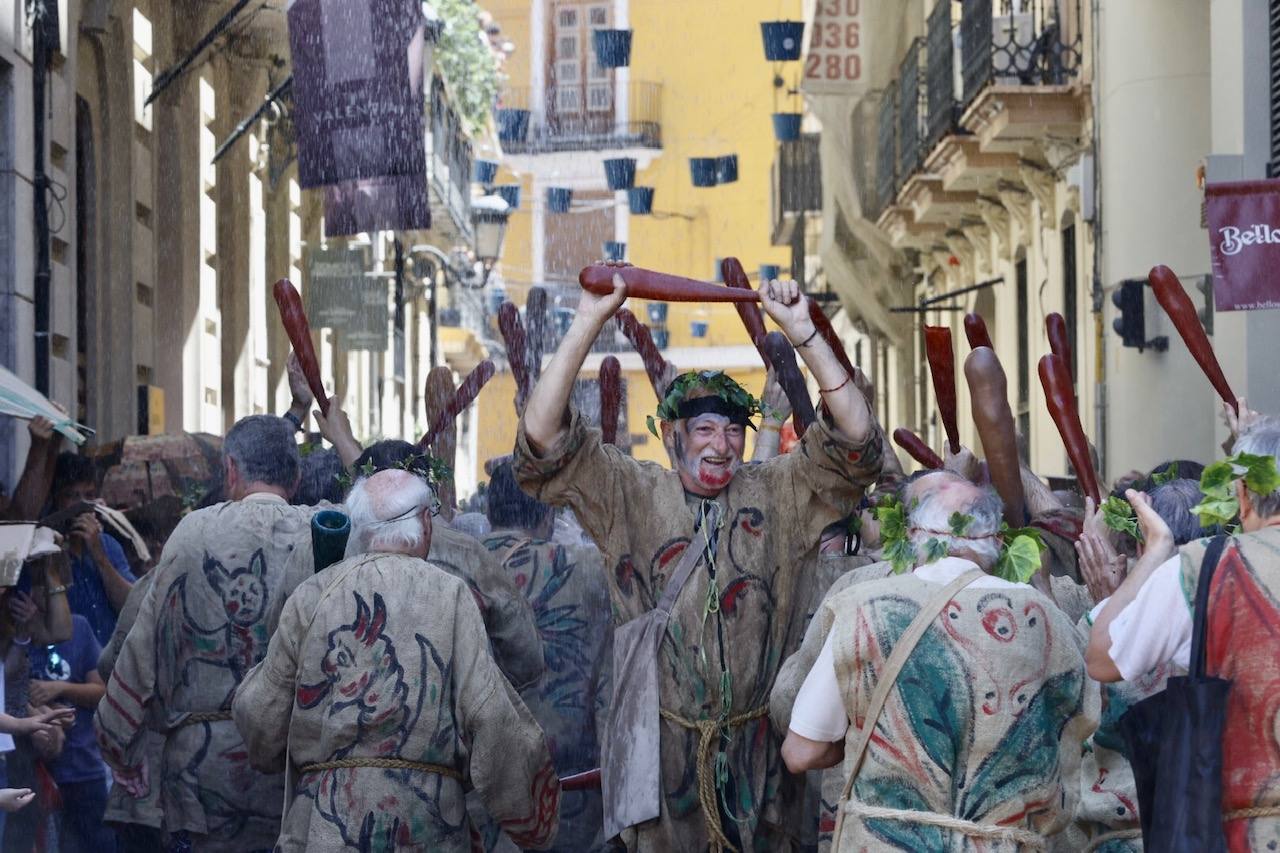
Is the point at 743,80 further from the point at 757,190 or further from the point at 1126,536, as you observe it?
the point at 1126,536

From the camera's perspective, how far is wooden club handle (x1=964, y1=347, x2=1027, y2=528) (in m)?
5.92

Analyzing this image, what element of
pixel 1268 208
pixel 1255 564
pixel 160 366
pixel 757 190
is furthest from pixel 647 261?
pixel 1255 564

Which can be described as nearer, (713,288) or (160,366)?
(713,288)

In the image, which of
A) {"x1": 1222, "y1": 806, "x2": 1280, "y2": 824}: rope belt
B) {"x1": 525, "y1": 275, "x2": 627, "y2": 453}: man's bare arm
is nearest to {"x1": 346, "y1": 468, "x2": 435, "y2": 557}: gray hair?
{"x1": 525, "y1": 275, "x2": 627, "y2": 453}: man's bare arm

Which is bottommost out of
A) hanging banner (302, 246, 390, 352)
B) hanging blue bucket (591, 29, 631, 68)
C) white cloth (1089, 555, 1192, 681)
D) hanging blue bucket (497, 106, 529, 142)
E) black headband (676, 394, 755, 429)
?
white cloth (1089, 555, 1192, 681)

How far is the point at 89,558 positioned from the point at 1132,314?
7.07 m

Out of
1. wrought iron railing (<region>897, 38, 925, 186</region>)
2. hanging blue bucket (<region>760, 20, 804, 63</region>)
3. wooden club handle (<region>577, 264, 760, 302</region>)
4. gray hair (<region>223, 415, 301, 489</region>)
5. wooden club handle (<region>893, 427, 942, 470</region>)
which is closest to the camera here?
wooden club handle (<region>577, 264, 760, 302</region>)

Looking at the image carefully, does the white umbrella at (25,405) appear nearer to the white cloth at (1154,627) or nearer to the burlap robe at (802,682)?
the burlap robe at (802,682)

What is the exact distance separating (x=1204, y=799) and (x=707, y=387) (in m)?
2.09

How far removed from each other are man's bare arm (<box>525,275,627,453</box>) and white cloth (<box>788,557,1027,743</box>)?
4.24ft

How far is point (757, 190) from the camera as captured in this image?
4581 cm

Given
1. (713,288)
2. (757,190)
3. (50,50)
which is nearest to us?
(713,288)

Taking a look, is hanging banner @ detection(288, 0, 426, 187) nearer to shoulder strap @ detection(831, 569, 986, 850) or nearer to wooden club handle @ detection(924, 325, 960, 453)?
wooden club handle @ detection(924, 325, 960, 453)

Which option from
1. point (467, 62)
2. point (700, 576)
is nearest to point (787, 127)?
point (467, 62)
